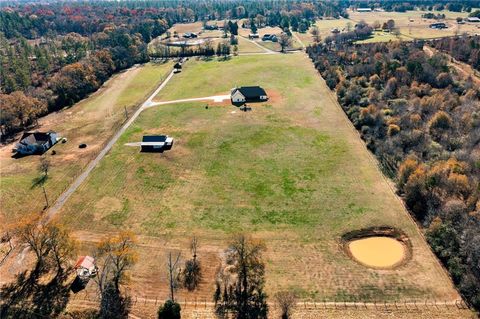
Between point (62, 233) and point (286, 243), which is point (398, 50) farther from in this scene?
point (62, 233)

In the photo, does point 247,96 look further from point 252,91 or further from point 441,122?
point 441,122

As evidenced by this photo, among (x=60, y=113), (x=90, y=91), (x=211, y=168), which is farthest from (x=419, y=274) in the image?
(x=90, y=91)

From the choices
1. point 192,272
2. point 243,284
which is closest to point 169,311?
point 192,272

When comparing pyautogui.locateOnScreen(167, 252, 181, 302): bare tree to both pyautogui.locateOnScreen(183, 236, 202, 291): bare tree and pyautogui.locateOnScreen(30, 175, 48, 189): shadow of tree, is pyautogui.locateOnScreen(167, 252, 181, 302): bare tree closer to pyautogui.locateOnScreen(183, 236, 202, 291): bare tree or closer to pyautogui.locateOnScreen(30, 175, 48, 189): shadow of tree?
pyautogui.locateOnScreen(183, 236, 202, 291): bare tree

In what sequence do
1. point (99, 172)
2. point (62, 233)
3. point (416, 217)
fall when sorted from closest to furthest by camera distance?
point (62, 233)
point (416, 217)
point (99, 172)

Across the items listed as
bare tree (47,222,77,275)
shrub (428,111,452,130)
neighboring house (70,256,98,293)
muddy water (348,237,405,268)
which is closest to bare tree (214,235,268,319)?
muddy water (348,237,405,268)

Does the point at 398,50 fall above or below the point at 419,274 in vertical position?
above

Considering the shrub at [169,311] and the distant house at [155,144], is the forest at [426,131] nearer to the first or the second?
the shrub at [169,311]
